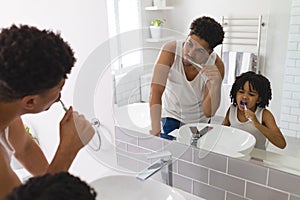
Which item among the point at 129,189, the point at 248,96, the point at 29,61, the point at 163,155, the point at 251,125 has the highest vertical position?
the point at 29,61

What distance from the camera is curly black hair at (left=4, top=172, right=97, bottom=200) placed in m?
0.44

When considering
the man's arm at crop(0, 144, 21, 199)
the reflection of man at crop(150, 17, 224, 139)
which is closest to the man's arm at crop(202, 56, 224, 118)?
the reflection of man at crop(150, 17, 224, 139)

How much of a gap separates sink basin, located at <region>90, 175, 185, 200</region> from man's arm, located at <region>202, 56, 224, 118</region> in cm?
36

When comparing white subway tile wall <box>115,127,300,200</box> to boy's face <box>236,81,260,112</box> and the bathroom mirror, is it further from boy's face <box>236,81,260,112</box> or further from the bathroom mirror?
boy's face <box>236,81,260,112</box>

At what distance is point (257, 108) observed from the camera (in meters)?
1.08

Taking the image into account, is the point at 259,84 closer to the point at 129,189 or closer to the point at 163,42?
the point at 163,42

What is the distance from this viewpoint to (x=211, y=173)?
3.82 ft

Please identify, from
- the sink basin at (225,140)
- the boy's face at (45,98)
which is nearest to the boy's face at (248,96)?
the sink basin at (225,140)

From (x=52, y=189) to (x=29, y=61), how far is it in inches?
12.2

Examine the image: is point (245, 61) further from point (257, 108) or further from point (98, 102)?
point (98, 102)

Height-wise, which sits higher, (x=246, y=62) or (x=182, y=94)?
(x=246, y=62)

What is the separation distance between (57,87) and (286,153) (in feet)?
2.68

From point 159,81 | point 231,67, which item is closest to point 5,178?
point 159,81

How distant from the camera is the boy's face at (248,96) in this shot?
1.07 m
